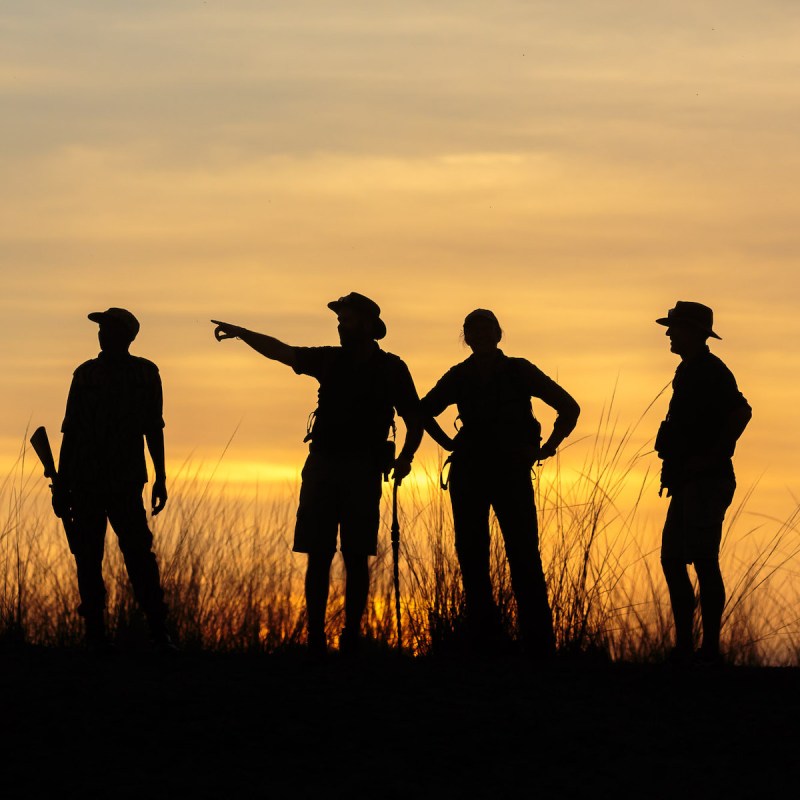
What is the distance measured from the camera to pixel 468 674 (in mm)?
7125

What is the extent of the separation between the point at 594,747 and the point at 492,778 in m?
0.59

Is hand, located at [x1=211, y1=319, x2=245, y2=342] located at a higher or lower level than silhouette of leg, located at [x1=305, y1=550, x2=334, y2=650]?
higher

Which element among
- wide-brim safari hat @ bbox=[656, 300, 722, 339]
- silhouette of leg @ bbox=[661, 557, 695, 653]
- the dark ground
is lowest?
the dark ground

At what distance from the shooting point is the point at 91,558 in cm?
768

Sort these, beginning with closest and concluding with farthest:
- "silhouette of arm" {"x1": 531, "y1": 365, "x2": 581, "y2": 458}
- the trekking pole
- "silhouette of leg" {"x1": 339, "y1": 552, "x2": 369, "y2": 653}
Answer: "silhouette of leg" {"x1": 339, "y1": 552, "x2": 369, "y2": 653} < "silhouette of arm" {"x1": 531, "y1": 365, "x2": 581, "y2": 458} < the trekking pole

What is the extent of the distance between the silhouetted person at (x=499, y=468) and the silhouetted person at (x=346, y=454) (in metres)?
0.41

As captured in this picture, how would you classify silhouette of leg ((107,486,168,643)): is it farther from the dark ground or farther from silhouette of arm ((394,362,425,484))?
silhouette of arm ((394,362,425,484))

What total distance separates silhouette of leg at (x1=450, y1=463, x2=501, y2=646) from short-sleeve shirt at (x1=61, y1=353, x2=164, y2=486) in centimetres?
160

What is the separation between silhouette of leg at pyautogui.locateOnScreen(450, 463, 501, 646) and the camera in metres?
7.89

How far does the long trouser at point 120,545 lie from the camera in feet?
24.9

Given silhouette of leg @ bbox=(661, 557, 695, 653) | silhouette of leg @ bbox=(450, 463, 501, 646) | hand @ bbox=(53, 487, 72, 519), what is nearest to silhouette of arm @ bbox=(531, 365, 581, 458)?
silhouette of leg @ bbox=(450, 463, 501, 646)

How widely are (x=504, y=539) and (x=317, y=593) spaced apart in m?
1.05

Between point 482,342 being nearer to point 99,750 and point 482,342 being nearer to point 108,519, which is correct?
point 108,519

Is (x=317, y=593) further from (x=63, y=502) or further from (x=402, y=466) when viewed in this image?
(x=63, y=502)
